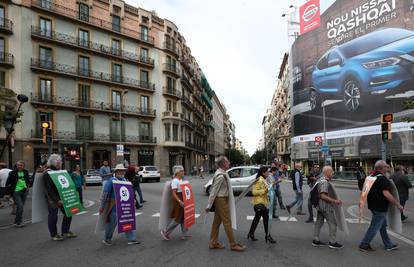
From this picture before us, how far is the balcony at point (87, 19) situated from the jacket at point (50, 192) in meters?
35.0

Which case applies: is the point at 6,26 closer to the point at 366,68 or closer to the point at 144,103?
the point at 144,103

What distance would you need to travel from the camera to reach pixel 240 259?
5.91m

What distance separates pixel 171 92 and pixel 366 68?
81.2 feet

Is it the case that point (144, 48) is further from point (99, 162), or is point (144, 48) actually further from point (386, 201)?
point (386, 201)

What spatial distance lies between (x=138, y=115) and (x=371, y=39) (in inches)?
1131

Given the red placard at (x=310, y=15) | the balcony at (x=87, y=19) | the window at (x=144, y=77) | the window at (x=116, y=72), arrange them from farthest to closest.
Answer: the red placard at (x=310, y=15)
the window at (x=144, y=77)
the window at (x=116, y=72)
the balcony at (x=87, y=19)

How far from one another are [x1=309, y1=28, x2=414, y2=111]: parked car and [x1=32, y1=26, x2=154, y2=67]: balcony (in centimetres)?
2257

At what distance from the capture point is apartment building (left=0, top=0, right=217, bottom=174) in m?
35.4

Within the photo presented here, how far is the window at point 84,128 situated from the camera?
130ft

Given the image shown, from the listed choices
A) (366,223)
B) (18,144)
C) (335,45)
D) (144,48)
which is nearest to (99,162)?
(18,144)

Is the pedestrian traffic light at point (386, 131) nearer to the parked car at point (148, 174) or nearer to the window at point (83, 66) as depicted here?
the parked car at point (148, 174)

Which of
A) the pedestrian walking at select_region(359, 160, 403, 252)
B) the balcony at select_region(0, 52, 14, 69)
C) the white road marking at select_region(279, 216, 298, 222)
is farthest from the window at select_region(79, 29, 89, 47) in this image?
the pedestrian walking at select_region(359, 160, 403, 252)

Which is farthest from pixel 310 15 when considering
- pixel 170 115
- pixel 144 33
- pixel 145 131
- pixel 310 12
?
pixel 145 131

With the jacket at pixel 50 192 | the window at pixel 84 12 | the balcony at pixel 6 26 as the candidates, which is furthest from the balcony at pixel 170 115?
the jacket at pixel 50 192
